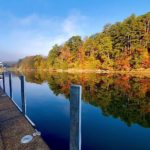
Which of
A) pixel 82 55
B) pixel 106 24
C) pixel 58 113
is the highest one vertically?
pixel 106 24

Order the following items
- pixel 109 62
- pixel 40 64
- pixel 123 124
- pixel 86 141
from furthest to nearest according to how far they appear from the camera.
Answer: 1. pixel 40 64
2. pixel 109 62
3. pixel 123 124
4. pixel 86 141

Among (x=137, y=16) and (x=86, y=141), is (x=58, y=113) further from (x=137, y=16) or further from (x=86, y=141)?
(x=137, y=16)

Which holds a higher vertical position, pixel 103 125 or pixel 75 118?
pixel 75 118

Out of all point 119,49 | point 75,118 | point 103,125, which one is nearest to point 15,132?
point 75,118

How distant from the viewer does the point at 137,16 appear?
2110 inches

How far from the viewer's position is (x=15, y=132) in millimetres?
5645

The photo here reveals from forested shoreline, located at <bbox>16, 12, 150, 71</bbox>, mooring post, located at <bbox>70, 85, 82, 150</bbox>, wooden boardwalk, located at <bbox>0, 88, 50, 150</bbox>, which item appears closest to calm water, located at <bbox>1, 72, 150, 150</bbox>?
wooden boardwalk, located at <bbox>0, 88, 50, 150</bbox>

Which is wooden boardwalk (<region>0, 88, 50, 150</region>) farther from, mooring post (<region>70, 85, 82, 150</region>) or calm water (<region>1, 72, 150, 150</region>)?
mooring post (<region>70, 85, 82, 150</region>)

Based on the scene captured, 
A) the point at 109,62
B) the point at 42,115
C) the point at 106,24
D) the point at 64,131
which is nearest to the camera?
the point at 64,131

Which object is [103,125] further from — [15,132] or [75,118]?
[75,118]

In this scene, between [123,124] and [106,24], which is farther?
[106,24]

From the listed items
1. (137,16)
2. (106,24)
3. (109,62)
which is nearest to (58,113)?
(109,62)

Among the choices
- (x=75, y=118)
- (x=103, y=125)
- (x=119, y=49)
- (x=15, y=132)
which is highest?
(x=119, y=49)

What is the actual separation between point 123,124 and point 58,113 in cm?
342
